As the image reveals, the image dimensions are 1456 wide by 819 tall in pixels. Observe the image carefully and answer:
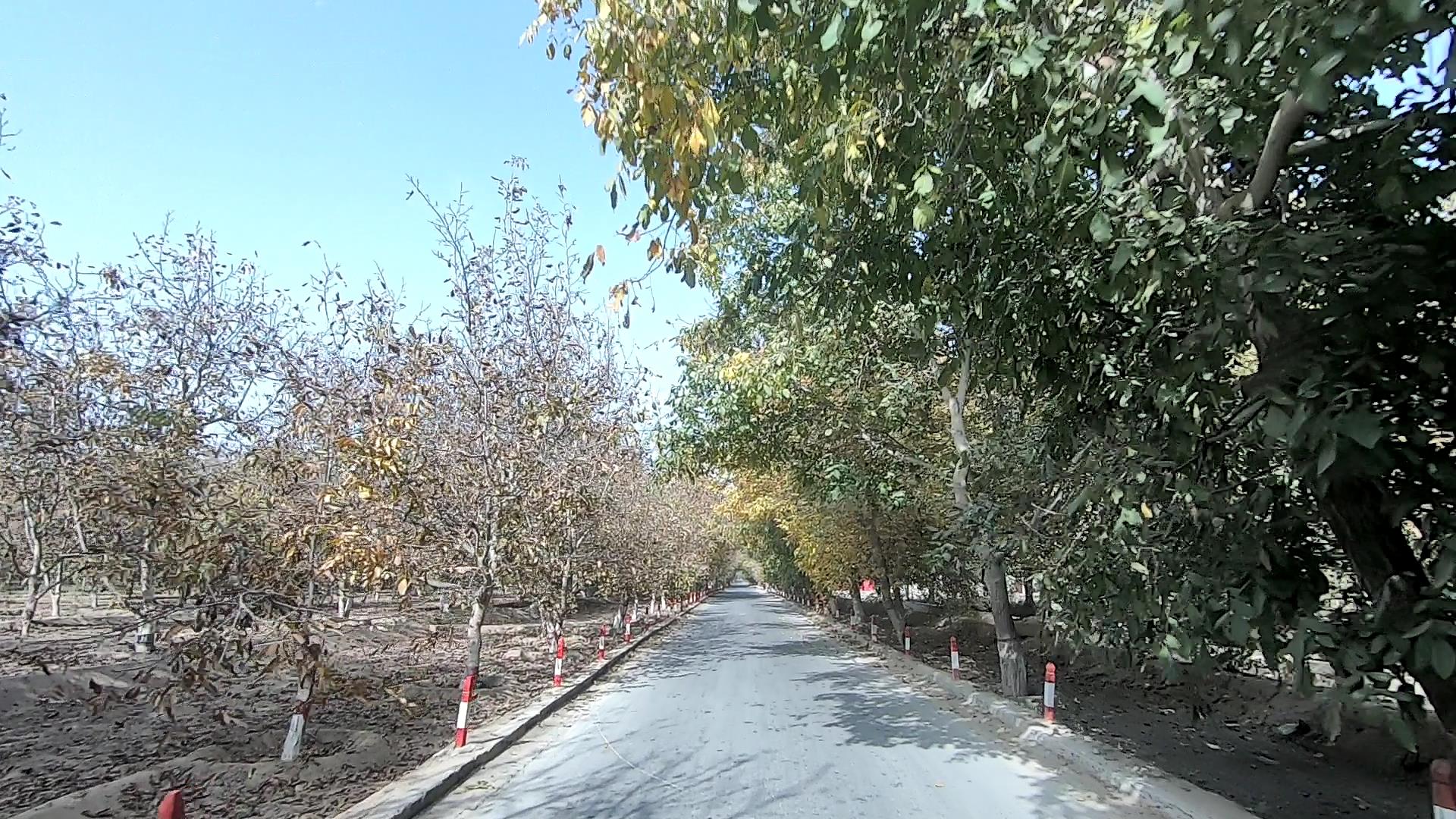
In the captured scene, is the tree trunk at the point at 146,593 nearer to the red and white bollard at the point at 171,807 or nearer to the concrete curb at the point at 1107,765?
the red and white bollard at the point at 171,807

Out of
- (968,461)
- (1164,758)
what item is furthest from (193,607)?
(1164,758)

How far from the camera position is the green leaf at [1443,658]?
10.3ft

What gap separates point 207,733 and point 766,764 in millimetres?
6089

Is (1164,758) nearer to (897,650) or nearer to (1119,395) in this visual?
(1119,395)

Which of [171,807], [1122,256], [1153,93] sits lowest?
[171,807]

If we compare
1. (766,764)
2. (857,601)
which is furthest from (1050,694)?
(857,601)

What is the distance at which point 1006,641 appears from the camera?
13.2 meters

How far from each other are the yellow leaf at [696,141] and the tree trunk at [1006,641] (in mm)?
10107

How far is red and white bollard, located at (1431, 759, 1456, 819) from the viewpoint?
3994 millimetres

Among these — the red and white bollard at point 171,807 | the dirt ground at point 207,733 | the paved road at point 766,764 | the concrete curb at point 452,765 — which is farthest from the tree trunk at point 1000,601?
the red and white bollard at point 171,807

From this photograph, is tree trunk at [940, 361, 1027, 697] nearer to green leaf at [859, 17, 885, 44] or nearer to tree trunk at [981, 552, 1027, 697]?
tree trunk at [981, 552, 1027, 697]

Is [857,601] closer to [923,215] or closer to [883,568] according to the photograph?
[883,568]

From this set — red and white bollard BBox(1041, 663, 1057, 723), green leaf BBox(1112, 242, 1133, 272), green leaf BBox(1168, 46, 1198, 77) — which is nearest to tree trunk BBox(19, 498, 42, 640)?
green leaf BBox(1112, 242, 1133, 272)

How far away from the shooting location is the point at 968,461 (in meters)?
10.9
